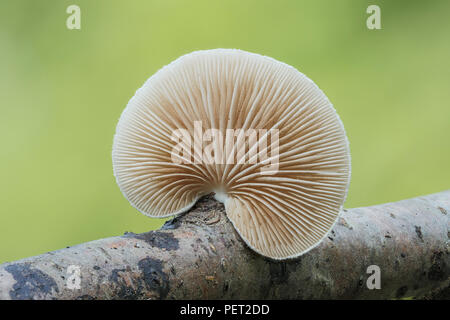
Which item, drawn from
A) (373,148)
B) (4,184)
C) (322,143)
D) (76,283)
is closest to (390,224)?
(322,143)

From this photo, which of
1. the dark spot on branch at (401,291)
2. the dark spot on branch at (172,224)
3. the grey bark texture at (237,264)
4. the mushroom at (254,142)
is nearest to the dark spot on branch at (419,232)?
the grey bark texture at (237,264)

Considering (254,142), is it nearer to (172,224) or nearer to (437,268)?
(172,224)

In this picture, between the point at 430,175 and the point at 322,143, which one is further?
the point at 430,175

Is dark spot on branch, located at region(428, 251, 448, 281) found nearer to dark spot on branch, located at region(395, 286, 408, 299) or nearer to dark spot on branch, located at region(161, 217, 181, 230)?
dark spot on branch, located at region(395, 286, 408, 299)

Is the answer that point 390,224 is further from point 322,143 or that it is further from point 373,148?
point 373,148

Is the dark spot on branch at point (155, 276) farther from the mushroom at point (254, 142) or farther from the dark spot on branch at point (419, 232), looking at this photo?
the dark spot on branch at point (419, 232)

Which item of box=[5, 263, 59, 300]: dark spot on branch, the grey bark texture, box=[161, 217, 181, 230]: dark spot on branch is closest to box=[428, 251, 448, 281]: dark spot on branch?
the grey bark texture

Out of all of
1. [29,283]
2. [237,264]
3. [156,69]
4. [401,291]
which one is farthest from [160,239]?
[156,69]
